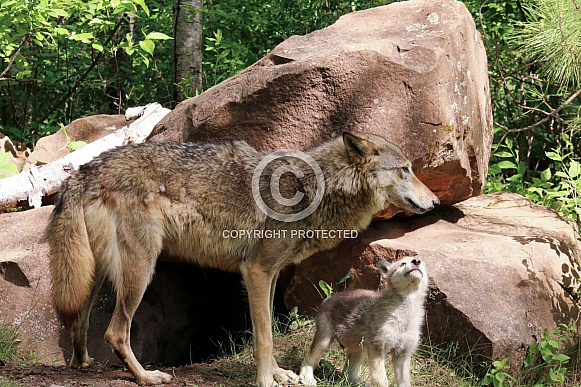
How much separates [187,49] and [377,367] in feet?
20.2

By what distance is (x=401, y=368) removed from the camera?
15.8 ft

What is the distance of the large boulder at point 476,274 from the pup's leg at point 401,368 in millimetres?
826

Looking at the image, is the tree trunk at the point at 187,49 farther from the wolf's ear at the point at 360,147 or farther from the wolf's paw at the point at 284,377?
the wolf's paw at the point at 284,377

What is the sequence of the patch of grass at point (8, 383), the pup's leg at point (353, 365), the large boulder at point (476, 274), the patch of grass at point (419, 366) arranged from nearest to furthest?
the patch of grass at point (8, 383), the pup's leg at point (353, 365), the patch of grass at point (419, 366), the large boulder at point (476, 274)

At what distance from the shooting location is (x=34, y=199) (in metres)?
7.26

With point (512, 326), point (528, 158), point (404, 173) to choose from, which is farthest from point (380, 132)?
point (528, 158)

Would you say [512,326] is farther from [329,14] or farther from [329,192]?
[329,14]

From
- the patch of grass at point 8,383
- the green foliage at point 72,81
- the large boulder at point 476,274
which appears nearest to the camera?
the patch of grass at point 8,383

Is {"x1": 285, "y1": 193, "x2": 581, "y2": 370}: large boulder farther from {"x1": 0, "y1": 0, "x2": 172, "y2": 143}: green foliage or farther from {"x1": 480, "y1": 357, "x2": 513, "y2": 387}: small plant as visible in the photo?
{"x1": 0, "y1": 0, "x2": 172, "y2": 143}: green foliage

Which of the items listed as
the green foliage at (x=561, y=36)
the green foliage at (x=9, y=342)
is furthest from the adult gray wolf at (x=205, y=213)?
the green foliage at (x=561, y=36)

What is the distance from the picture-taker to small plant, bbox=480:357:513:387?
16.7ft

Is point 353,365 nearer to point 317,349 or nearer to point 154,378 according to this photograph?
point 317,349

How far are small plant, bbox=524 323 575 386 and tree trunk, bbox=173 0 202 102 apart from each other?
5.81 m

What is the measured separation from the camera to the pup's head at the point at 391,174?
5105mm
